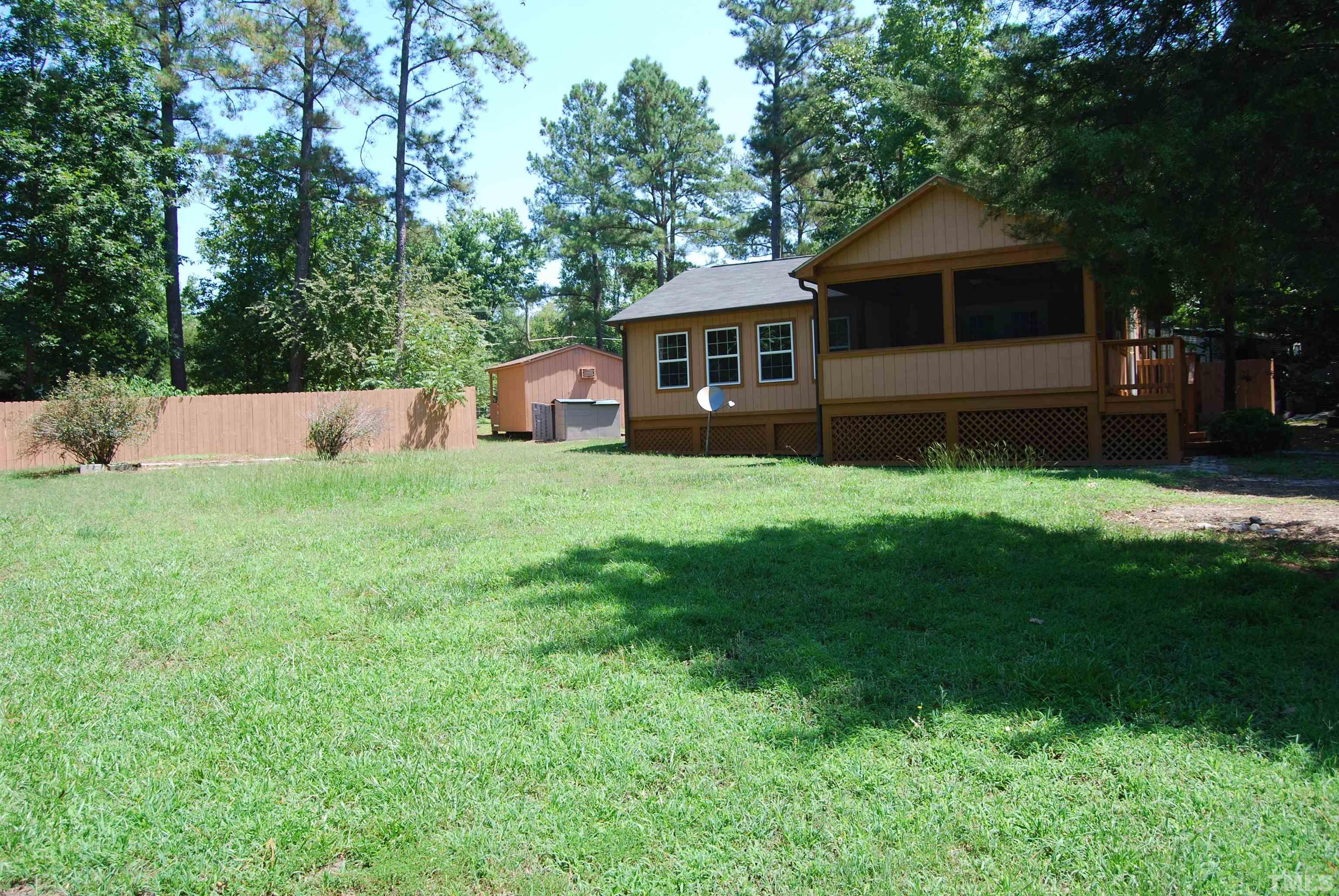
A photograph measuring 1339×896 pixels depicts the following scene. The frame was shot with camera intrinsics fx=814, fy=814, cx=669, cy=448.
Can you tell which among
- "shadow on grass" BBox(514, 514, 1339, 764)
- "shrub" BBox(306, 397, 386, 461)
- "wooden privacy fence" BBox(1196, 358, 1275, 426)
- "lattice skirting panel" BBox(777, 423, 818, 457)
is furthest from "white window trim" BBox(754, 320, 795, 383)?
"wooden privacy fence" BBox(1196, 358, 1275, 426)

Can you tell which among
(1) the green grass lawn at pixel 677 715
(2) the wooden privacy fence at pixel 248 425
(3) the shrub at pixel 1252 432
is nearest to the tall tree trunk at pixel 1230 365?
(3) the shrub at pixel 1252 432

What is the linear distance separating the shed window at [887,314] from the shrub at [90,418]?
47.8 ft

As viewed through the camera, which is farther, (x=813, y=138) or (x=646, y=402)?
(x=813, y=138)

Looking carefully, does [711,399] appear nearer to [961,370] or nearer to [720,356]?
[720,356]

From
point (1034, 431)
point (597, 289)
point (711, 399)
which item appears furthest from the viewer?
point (597, 289)

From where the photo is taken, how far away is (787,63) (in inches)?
1238

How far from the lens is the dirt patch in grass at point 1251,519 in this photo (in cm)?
659

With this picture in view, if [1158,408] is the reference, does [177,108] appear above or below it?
above

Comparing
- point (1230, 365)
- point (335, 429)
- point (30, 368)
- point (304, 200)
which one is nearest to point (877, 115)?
point (1230, 365)

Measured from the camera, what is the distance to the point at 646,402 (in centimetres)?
1908

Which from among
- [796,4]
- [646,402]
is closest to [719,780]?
[646,402]

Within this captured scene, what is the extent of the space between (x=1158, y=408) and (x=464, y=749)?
12.4 metres

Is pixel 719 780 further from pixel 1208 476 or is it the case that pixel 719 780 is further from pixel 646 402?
pixel 646 402

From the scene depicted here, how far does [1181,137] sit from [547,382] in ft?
87.3
